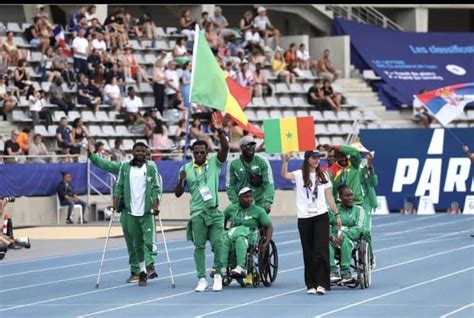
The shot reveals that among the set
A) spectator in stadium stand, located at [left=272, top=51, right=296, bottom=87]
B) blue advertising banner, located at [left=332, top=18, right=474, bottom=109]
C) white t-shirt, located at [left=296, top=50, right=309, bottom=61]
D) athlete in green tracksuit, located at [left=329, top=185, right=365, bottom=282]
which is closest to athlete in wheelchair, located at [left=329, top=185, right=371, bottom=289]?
athlete in green tracksuit, located at [left=329, top=185, right=365, bottom=282]

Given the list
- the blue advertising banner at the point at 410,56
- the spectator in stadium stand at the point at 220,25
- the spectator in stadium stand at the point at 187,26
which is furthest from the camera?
the blue advertising banner at the point at 410,56

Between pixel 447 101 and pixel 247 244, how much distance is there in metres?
14.8

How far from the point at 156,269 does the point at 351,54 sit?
2626 centimetres

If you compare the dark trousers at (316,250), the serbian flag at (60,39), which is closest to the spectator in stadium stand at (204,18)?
the serbian flag at (60,39)

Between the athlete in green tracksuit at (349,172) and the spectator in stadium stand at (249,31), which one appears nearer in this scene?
the athlete in green tracksuit at (349,172)

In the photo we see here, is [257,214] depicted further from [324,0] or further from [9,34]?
[9,34]

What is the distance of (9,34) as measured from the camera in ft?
111

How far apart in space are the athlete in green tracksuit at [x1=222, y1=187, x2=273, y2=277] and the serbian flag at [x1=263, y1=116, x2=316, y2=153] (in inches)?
54.7

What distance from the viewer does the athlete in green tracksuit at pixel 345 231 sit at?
16.7m

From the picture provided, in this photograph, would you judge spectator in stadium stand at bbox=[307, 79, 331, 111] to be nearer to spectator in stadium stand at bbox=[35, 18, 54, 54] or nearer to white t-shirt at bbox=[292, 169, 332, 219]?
spectator in stadium stand at bbox=[35, 18, 54, 54]

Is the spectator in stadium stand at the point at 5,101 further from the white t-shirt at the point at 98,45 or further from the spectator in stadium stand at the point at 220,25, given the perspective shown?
the spectator in stadium stand at the point at 220,25

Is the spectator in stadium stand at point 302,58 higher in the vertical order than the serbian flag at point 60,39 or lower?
lower

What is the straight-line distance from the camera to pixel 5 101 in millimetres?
32188

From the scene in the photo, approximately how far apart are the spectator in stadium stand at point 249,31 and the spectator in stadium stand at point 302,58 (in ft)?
4.17
